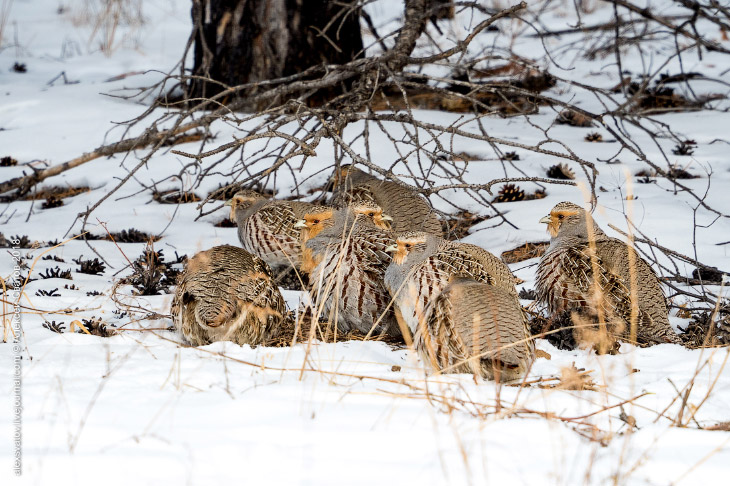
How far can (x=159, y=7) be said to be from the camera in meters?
14.8

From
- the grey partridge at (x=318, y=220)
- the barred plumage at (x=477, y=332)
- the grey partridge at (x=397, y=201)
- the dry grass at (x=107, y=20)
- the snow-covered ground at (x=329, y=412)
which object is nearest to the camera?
the snow-covered ground at (x=329, y=412)

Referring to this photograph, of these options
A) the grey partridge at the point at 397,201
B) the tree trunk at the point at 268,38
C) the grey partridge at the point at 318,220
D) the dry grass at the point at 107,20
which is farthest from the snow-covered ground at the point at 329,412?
the dry grass at the point at 107,20

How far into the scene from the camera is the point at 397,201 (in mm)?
5961

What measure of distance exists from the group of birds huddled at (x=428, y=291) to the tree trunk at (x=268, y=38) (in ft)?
11.5

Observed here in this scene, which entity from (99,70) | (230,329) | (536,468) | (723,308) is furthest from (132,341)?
(99,70)

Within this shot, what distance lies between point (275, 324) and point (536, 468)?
218 centimetres

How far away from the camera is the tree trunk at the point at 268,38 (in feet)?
26.0

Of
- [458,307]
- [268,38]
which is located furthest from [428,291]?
[268,38]

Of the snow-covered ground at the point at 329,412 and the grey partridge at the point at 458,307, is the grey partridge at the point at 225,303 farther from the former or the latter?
the grey partridge at the point at 458,307

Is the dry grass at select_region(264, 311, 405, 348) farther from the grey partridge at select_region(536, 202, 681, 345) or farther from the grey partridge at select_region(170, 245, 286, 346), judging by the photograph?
the grey partridge at select_region(536, 202, 681, 345)

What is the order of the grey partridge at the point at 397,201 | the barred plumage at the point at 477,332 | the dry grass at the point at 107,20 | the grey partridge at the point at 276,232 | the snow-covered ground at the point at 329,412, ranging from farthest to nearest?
the dry grass at the point at 107,20, the grey partridge at the point at 276,232, the grey partridge at the point at 397,201, the barred plumage at the point at 477,332, the snow-covered ground at the point at 329,412

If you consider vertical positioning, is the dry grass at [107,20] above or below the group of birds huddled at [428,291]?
above

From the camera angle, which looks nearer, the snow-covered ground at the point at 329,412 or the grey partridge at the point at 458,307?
the snow-covered ground at the point at 329,412

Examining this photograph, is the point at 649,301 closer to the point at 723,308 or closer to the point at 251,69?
the point at 723,308
